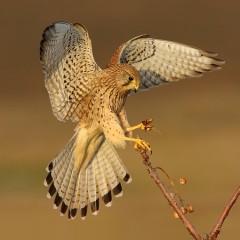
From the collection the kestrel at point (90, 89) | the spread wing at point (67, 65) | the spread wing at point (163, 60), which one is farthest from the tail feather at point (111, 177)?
the spread wing at point (163, 60)

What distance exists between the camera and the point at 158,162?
712 inches

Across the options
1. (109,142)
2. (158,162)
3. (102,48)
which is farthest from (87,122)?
(102,48)

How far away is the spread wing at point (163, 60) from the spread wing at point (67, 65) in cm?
20

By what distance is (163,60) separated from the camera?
904 cm

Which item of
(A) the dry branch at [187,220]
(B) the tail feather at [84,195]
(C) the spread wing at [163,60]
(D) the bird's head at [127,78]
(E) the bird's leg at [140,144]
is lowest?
(A) the dry branch at [187,220]

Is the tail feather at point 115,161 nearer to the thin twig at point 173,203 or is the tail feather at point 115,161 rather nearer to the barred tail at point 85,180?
the barred tail at point 85,180

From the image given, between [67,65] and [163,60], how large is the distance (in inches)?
25.0

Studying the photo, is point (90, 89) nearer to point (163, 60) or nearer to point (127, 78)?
point (127, 78)

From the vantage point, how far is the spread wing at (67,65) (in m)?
8.80

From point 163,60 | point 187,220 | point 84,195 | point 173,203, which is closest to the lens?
point 187,220

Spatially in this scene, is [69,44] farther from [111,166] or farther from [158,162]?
[158,162]

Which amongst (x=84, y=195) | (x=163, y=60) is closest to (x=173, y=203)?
(x=84, y=195)

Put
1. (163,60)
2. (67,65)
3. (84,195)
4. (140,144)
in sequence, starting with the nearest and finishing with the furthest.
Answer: (140,144) → (84,195) → (67,65) → (163,60)

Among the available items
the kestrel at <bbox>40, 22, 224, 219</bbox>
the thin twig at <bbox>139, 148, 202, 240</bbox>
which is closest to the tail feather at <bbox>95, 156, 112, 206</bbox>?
the kestrel at <bbox>40, 22, 224, 219</bbox>
